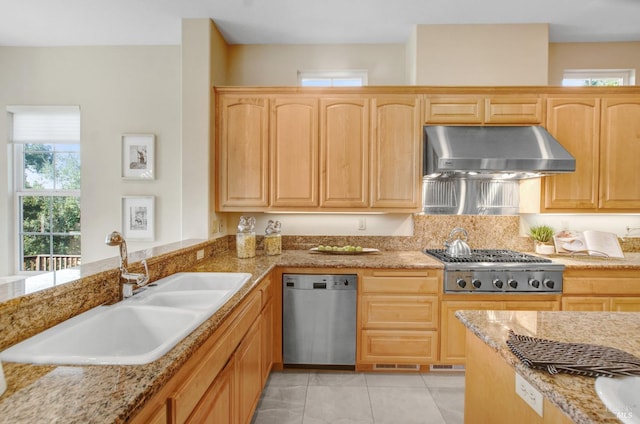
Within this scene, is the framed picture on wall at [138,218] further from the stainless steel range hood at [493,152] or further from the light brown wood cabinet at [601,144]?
the light brown wood cabinet at [601,144]

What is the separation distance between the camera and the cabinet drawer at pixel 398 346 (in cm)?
267

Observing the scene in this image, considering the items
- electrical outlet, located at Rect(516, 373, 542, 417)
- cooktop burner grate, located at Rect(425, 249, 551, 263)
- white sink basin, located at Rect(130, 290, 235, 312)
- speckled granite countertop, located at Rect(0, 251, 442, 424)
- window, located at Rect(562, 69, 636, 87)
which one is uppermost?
window, located at Rect(562, 69, 636, 87)

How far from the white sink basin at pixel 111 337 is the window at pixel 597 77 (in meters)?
4.12

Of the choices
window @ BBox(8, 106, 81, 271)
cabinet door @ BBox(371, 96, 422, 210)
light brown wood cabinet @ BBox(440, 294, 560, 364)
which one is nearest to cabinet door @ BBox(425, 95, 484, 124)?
cabinet door @ BBox(371, 96, 422, 210)

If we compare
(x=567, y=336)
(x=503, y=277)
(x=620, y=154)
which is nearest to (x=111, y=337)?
(x=567, y=336)

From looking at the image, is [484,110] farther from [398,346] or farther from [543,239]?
[398,346]

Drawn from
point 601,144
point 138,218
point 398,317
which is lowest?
point 398,317

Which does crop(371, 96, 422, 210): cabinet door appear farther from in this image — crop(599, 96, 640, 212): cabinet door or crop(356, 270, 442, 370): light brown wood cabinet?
crop(599, 96, 640, 212): cabinet door

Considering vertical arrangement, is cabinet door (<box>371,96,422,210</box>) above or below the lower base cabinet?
above

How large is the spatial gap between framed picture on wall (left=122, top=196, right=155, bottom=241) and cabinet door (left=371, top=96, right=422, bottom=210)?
226 cm

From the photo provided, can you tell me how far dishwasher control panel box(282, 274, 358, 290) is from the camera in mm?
2676

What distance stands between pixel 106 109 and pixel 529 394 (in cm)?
404

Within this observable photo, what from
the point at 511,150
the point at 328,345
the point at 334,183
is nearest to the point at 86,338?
the point at 328,345

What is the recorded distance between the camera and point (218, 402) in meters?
1.34
